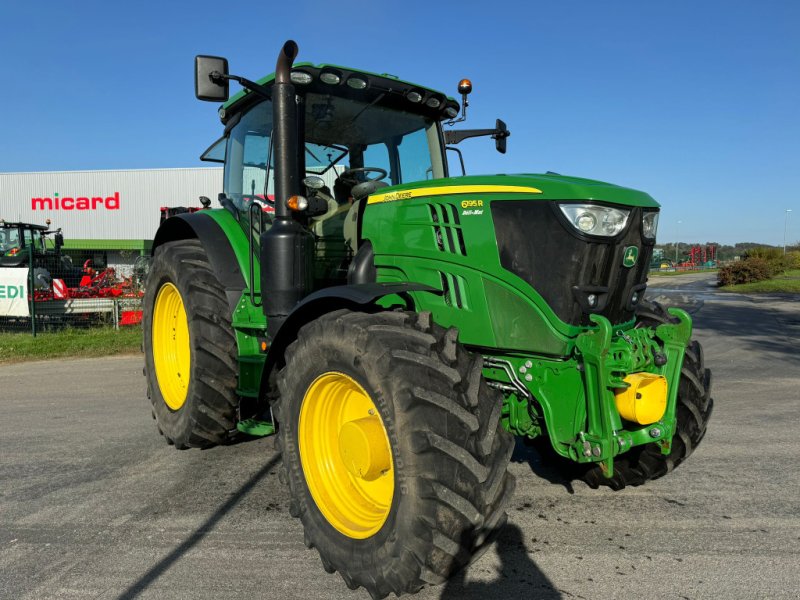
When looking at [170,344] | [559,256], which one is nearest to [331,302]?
[559,256]

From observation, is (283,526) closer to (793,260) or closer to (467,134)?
(467,134)

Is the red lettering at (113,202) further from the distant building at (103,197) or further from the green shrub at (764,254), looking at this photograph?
the green shrub at (764,254)

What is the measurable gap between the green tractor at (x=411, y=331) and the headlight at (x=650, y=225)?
16mm

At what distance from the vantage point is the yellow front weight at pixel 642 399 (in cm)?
264

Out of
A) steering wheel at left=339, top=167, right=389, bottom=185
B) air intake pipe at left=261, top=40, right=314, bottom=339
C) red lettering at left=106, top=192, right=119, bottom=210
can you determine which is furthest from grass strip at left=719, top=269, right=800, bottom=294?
red lettering at left=106, top=192, right=119, bottom=210

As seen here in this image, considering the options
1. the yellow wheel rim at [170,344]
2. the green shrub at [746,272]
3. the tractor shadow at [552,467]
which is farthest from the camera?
the green shrub at [746,272]

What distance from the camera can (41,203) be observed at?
1187 inches

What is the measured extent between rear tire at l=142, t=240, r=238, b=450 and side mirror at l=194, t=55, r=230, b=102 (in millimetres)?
1290

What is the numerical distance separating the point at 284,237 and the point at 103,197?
29831 millimetres

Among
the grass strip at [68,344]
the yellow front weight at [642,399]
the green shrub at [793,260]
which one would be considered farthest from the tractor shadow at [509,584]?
the green shrub at [793,260]

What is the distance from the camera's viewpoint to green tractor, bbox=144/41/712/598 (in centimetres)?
232

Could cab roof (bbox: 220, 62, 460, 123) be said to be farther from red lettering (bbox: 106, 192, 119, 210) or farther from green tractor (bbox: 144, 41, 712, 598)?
red lettering (bbox: 106, 192, 119, 210)

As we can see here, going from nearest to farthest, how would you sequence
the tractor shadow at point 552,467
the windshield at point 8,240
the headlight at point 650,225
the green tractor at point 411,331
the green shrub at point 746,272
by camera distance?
the green tractor at point 411,331, the headlight at point 650,225, the tractor shadow at point 552,467, the windshield at point 8,240, the green shrub at point 746,272

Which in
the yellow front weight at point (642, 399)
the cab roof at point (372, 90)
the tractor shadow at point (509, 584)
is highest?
the cab roof at point (372, 90)
